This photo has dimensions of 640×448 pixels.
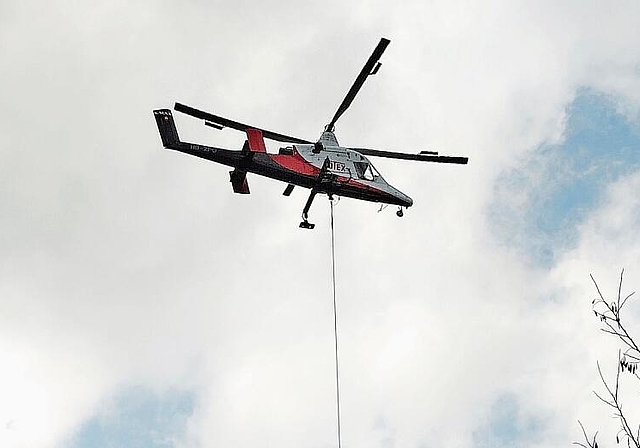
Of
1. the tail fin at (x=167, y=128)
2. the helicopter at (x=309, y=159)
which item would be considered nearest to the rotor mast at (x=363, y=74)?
the helicopter at (x=309, y=159)

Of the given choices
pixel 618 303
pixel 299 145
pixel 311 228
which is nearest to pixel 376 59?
pixel 299 145

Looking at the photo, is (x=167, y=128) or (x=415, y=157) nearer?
(x=167, y=128)

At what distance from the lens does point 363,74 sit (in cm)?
2823

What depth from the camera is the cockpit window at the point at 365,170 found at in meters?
29.5

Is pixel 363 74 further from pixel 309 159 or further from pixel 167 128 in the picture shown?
pixel 167 128

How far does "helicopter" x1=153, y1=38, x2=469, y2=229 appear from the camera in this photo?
2664 cm

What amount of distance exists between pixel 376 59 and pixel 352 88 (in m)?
1.33

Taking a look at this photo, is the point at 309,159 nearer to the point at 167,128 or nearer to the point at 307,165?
the point at 307,165

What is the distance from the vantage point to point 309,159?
92.4 ft

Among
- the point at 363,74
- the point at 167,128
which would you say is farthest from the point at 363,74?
the point at 167,128

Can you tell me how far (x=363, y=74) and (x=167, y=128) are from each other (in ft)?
20.8

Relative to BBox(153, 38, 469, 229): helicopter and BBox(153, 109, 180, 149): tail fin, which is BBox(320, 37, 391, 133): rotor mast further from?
BBox(153, 109, 180, 149): tail fin

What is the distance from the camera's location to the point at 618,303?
324 inches

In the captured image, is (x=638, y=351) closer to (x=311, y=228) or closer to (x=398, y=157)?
(x=311, y=228)
